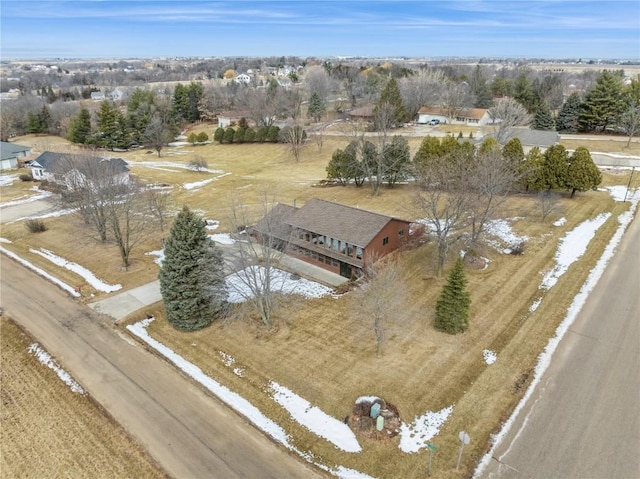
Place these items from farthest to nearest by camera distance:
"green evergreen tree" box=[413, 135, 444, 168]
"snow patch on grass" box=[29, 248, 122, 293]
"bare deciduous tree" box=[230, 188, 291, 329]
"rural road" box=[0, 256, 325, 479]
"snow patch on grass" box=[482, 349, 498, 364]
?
"green evergreen tree" box=[413, 135, 444, 168] → "snow patch on grass" box=[29, 248, 122, 293] → "bare deciduous tree" box=[230, 188, 291, 329] → "snow patch on grass" box=[482, 349, 498, 364] → "rural road" box=[0, 256, 325, 479]

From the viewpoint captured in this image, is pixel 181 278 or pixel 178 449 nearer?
pixel 178 449

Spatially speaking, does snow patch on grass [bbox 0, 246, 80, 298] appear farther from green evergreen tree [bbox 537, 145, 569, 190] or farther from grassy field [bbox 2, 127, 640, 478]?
green evergreen tree [bbox 537, 145, 569, 190]

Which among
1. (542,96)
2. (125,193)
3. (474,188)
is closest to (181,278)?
(125,193)

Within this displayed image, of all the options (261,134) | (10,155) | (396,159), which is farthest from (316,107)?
(10,155)

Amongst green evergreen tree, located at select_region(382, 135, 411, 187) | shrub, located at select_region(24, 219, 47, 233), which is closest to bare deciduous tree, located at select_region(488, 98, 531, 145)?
green evergreen tree, located at select_region(382, 135, 411, 187)

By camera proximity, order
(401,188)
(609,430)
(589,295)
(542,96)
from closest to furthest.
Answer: (609,430) < (589,295) < (401,188) < (542,96)

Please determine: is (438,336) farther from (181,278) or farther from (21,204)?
(21,204)

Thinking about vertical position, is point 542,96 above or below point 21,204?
above

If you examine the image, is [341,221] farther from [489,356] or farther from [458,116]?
[458,116]
